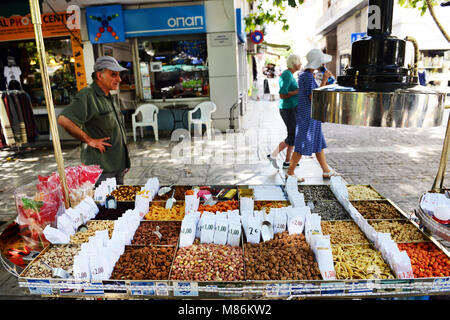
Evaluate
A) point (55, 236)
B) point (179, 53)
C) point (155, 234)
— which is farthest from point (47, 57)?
point (155, 234)

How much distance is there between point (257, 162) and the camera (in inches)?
275

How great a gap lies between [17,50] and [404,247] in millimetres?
12126

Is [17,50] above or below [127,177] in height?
above

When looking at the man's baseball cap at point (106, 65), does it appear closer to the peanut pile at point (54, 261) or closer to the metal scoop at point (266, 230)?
the peanut pile at point (54, 261)

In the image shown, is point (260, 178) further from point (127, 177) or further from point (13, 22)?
point (13, 22)

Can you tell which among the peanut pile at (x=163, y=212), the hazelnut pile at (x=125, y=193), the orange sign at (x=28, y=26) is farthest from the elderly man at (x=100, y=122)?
the orange sign at (x=28, y=26)

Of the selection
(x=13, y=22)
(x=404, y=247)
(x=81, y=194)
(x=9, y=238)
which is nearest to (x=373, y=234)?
(x=404, y=247)

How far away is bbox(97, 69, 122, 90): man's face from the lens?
137 inches

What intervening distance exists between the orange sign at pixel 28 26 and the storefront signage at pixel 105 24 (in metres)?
0.67

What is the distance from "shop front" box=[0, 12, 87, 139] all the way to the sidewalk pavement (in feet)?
5.35

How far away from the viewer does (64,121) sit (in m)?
3.20

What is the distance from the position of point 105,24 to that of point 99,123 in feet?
23.8

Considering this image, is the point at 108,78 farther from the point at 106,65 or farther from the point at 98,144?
the point at 98,144

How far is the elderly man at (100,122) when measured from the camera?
10.8ft
